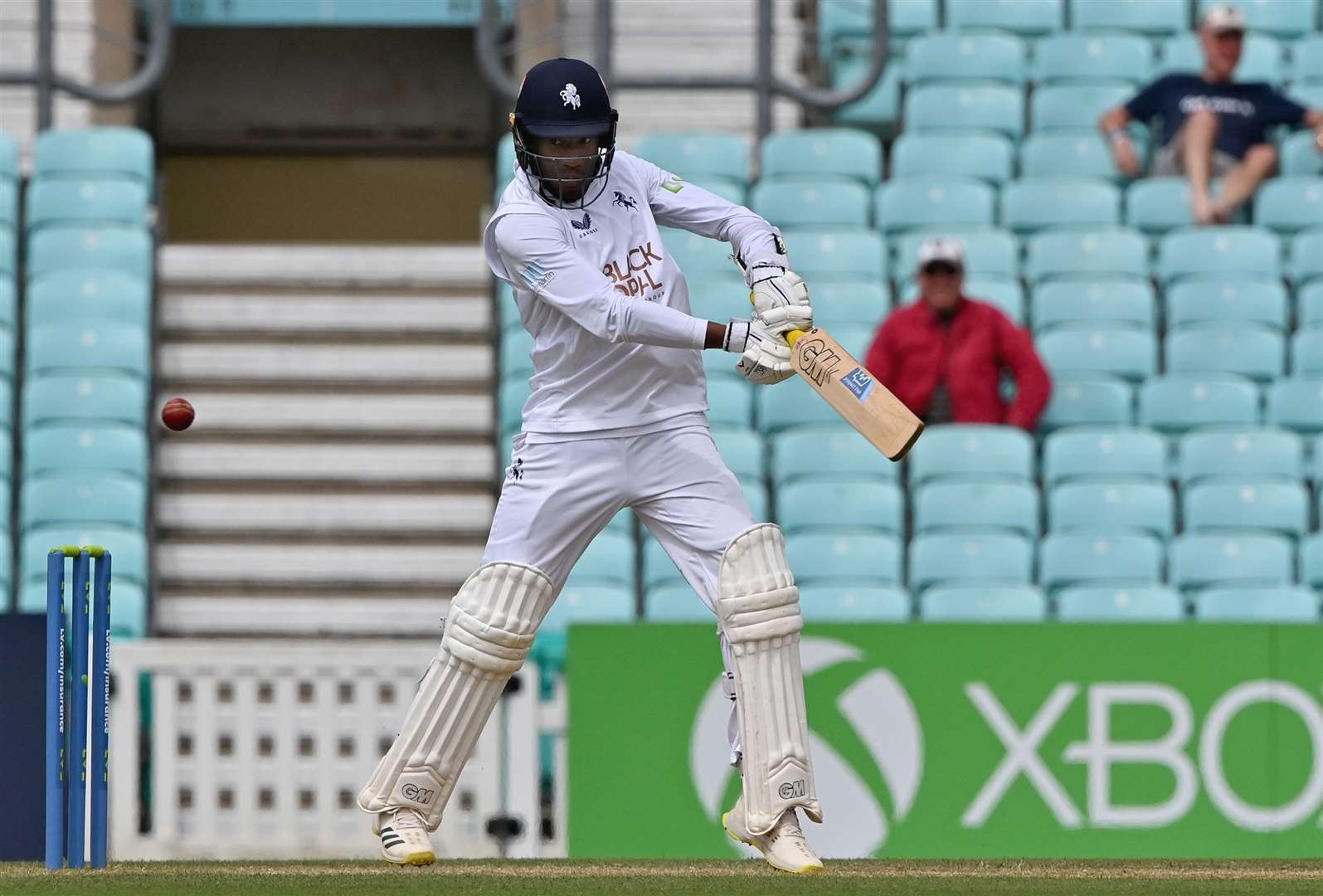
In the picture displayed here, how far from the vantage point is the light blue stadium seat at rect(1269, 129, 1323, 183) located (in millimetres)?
8703

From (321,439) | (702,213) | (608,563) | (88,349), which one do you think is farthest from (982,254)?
(702,213)

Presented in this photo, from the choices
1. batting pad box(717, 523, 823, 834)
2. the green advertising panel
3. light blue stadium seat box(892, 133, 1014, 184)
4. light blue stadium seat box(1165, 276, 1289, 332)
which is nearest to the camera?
batting pad box(717, 523, 823, 834)

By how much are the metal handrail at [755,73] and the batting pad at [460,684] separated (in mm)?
4360

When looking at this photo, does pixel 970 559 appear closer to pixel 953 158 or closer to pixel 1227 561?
pixel 1227 561

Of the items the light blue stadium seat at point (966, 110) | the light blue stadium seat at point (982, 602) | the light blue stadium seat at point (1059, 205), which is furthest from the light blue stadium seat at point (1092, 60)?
the light blue stadium seat at point (982, 602)

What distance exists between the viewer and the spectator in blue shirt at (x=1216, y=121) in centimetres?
838

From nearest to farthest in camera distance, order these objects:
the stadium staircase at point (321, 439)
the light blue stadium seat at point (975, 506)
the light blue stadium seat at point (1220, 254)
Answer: the light blue stadium seat at point (975, 506), the stadium staircase at point (321, 439), the light blue stadium seat at point (1220, 254)

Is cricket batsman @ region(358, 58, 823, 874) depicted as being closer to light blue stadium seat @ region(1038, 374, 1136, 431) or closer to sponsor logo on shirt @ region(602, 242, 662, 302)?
sponsor logo on shirt @ region(602, 242, 662, 302)

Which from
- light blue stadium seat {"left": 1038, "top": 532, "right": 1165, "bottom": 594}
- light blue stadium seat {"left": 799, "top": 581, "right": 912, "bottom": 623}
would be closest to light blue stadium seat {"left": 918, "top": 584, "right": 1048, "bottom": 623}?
light blue stadium seat {"left": 799, "top": 581, "right": 912, "bottom": 623}

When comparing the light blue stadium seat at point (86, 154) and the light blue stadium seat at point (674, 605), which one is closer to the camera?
the light blue stadium seat at point (674, 605)

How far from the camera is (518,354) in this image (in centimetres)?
793

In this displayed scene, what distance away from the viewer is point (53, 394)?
25.8 feet

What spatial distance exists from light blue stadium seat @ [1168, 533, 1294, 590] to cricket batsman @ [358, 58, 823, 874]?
3288 millimetres

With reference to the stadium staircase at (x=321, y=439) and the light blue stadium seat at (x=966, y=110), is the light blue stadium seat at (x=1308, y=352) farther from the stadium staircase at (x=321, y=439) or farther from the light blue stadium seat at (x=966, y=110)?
the stadium staircase at (x=321, y=439)
